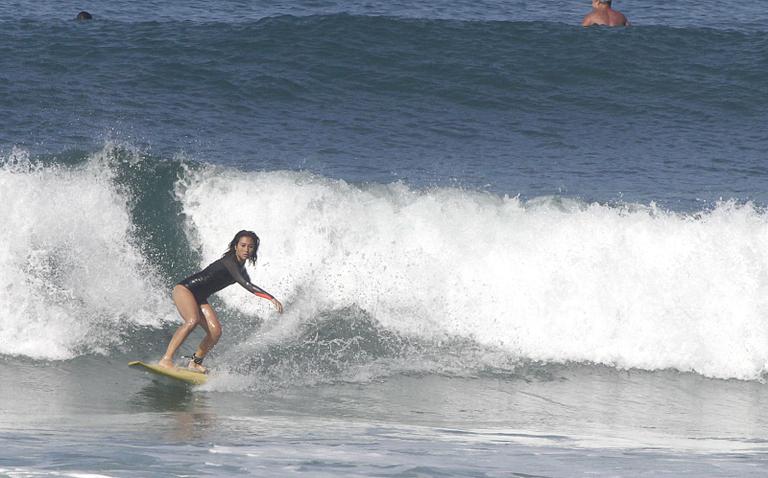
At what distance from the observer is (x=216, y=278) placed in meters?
8.91

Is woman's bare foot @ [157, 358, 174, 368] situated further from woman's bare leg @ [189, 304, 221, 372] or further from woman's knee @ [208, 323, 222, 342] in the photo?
woman's knee @ [208, 323, 222, 342]

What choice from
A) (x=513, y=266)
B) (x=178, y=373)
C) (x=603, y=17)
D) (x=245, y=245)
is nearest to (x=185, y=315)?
(x=178, y=373)

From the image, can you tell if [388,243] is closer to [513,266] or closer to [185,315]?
[513,266]

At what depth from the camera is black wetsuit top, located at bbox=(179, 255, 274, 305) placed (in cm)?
884

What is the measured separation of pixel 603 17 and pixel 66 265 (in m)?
11.8

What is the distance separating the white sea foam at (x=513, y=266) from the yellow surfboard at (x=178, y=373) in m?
2.42

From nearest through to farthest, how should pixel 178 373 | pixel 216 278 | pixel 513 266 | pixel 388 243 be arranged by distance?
pixel 178 373 < pixel 216 278 < pixel 513 266 < pixel 388 243

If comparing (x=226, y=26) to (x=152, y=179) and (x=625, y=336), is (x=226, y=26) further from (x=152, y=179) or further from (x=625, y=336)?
(x=625, y=336)

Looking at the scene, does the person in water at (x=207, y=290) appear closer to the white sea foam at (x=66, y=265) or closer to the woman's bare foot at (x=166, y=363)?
the woman's bare foot at (x=166, y=363)

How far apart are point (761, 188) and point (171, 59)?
29.3 ft

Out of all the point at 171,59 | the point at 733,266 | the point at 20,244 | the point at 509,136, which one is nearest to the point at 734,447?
the point at 733,266

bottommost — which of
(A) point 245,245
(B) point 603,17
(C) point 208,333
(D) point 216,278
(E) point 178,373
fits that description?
(E) point 178,373

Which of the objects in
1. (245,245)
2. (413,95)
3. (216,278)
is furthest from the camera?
(413,95)

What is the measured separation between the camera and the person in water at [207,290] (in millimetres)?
8758
